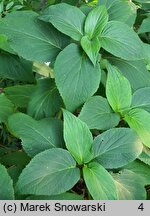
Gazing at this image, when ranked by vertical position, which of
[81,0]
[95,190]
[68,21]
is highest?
[68,21]

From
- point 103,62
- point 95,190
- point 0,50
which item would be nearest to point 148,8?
point 103,62

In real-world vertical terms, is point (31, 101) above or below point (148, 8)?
below

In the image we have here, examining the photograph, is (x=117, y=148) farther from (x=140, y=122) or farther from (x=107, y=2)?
(x=107, y=2)

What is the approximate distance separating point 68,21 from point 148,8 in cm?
55

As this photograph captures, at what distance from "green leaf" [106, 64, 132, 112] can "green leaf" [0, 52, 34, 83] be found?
0.30 meters

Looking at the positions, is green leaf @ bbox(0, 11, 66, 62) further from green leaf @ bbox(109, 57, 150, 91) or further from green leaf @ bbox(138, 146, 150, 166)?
green leaf @ bbox(138, 146, 150, 166)

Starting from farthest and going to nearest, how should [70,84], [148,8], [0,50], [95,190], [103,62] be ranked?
[148,8], [0,50], [103,62], [70,84], [95,190]

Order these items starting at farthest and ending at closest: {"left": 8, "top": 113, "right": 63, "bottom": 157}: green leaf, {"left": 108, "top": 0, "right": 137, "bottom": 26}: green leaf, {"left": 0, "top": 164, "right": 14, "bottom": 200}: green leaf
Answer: {"left": 108, "top": 0, "right": 137, "bottom": 26}: green leaf, {"left": 8, "top": 113, "right": 63, "bottom": 157}: green leaf, {"left": 0, "top": 164, "right": 14, "bottom": 200}: green leaf

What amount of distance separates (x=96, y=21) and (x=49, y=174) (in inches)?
18.0

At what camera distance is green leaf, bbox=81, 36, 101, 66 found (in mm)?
928

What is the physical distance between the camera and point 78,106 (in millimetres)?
905

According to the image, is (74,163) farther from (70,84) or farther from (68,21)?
(68,21)

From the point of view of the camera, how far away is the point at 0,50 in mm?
1136

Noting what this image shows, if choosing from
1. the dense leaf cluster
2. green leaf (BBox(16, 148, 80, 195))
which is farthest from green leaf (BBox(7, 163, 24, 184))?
green leaf (BBox(16, 148, 80, 195))
